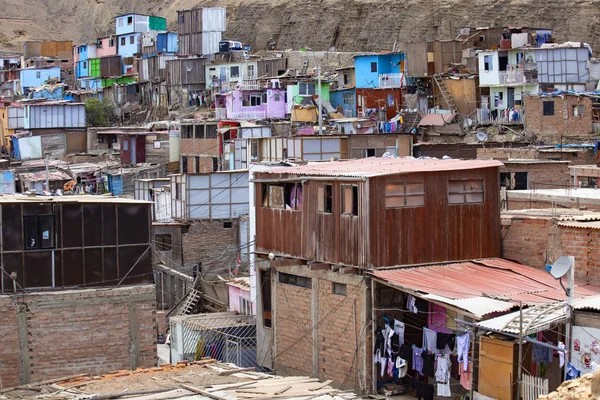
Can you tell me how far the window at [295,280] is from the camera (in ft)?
70.1

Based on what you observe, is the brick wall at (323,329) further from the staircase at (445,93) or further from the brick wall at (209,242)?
the staircase at (445,93)

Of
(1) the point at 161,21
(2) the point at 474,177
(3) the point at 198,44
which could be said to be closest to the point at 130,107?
(3) the point at 198,44

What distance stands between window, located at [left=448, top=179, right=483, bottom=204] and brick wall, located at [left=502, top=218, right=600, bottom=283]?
0.88 m

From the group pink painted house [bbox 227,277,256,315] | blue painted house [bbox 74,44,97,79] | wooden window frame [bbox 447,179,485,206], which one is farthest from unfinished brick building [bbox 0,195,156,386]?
blue painted house [bbox 74,44,97,79]

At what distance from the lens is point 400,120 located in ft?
163

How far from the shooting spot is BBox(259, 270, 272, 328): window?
22.7m

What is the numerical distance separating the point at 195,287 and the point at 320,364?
407 inches

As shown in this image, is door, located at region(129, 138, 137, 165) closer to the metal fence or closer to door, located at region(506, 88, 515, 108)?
door, located at region(506, 88, 515, 108)

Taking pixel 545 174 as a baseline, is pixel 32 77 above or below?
above

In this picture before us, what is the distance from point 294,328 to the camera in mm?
21641

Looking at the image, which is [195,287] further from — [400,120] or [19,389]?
[400,120]

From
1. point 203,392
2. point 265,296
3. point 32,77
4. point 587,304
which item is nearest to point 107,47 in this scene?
point 32,77

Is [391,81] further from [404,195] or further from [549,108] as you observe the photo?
[404,195]

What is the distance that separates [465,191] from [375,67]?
35022mm
